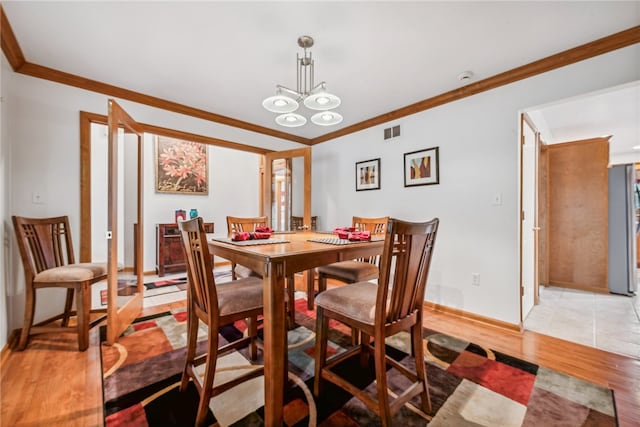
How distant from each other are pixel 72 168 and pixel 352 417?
321 cm

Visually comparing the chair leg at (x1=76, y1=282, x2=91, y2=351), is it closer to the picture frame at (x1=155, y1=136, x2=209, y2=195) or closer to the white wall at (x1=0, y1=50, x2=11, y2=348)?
the white wall at (x1=0, y1=50, x2=11, y2=348)

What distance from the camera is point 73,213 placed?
2562 mm

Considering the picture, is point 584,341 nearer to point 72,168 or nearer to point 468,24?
Result: point 468,24

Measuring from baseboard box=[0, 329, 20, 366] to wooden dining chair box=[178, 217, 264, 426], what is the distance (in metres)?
1.48

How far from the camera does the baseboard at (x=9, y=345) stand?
1869mm

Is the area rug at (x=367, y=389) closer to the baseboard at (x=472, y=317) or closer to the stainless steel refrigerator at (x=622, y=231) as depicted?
the baseboard at (x=472, y=317)

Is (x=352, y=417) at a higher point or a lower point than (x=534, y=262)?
lower

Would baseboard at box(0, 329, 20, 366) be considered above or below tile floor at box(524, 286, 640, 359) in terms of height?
above

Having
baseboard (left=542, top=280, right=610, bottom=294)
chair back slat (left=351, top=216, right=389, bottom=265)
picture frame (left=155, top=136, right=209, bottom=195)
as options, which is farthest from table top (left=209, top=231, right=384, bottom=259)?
baseboard (left=542, top=280, right=610, bottom=294)

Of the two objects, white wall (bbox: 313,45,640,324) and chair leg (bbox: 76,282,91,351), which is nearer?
chair leg (bbox: 76,282,91,351)

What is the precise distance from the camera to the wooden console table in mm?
4273

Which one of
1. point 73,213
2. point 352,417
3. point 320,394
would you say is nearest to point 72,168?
point 73,213

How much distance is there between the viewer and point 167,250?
4328 mm

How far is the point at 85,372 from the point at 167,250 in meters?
2.77
